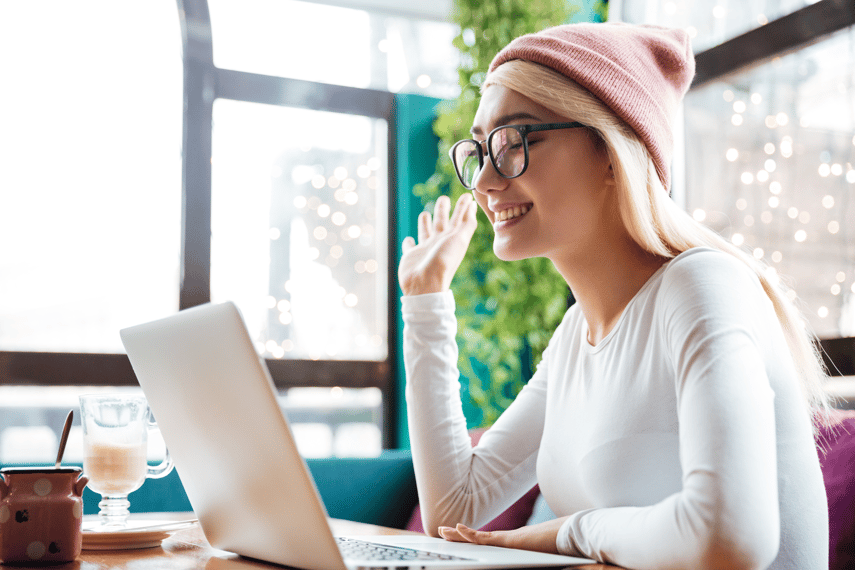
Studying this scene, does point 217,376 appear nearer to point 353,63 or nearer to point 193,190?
point 193,190

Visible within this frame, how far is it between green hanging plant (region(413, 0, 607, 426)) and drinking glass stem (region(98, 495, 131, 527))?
2151 mm

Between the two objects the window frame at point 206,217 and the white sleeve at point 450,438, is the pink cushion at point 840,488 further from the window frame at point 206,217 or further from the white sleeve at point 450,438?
the window frame at point 206,217

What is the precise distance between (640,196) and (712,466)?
468mm

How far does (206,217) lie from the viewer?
341cm

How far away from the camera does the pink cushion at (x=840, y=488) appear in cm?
130

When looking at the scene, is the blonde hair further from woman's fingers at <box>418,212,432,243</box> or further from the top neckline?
woman's fingers at <box>418,212,432,243</box>

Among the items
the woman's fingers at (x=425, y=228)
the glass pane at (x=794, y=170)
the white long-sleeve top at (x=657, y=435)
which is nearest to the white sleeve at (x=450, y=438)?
the white long-sleeve top at (x=657, y=435)

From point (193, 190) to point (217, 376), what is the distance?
2.78 meters

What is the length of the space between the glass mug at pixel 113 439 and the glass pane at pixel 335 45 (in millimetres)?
2673

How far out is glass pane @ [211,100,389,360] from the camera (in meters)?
3.52

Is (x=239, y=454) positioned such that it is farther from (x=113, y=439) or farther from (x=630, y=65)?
(x=630, y=65)

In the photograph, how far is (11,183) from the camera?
3213 millimetres

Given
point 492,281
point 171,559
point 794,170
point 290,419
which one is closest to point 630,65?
point 171,559

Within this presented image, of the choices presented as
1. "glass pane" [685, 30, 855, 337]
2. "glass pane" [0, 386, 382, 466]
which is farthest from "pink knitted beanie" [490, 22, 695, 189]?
"glass pane" [0, 386, 382, 466]
